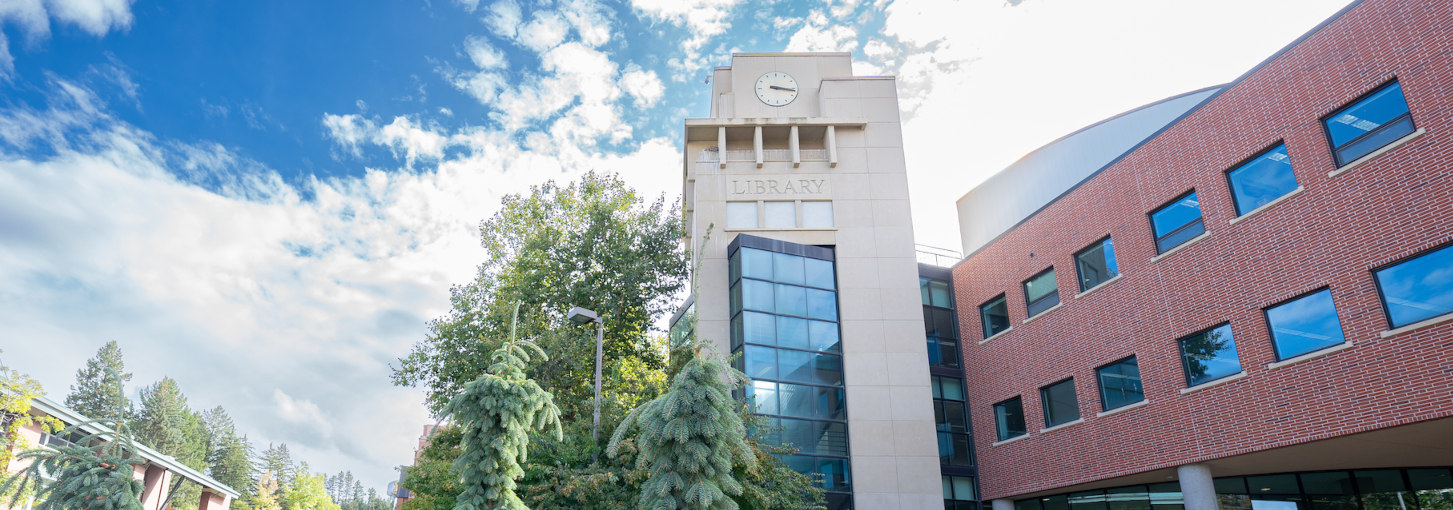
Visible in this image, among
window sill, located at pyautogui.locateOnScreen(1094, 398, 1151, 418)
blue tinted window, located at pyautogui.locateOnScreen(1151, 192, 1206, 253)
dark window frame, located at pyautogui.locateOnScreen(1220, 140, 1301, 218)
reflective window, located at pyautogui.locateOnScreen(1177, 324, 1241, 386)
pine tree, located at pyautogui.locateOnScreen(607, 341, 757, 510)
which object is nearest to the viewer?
pine tree, located at pyautogui.locateOnScreen(607, 341, 757, 510)

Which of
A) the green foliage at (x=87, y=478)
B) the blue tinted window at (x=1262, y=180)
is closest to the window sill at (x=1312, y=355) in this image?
the blue tinted window at (x=1262, y=180)

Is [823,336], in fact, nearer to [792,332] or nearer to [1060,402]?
[792,332]

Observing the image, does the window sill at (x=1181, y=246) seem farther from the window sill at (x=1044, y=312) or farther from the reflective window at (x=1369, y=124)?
the window sill at (x=1044, y=312)

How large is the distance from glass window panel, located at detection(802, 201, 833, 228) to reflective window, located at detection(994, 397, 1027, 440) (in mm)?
9086

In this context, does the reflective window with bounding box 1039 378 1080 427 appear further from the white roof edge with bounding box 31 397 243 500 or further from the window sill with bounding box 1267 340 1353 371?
the white roof edge with bounding box 31 397 243 500

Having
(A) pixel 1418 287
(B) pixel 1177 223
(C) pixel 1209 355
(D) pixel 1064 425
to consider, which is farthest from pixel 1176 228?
(D) pixel 1064 425

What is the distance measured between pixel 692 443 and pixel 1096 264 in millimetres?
16352

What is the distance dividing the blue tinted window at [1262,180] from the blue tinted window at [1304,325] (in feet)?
8.36

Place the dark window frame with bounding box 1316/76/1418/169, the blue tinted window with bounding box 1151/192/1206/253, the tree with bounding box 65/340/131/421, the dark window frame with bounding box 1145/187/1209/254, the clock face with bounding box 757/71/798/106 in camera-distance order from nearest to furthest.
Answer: the dark window frame with bounding box 1316/76/1418/169
the dark window frame with bounding box 1145/187/1209/254
the blue tinted window with bounding box 1151/192/1206/253
the clock face with bounding box 757/71/798/106
the tree with bounding box 65/340/131/421

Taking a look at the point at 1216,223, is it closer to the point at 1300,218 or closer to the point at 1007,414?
the point at 1300,218

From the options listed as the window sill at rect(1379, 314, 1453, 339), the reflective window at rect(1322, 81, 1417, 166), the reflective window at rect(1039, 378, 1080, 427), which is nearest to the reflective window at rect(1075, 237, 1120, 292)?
the reflective window at rect(1039, 378, 1080, 427)

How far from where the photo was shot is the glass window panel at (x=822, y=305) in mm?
28703

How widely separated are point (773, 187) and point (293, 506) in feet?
152

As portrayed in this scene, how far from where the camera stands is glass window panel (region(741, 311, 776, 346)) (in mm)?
27156
